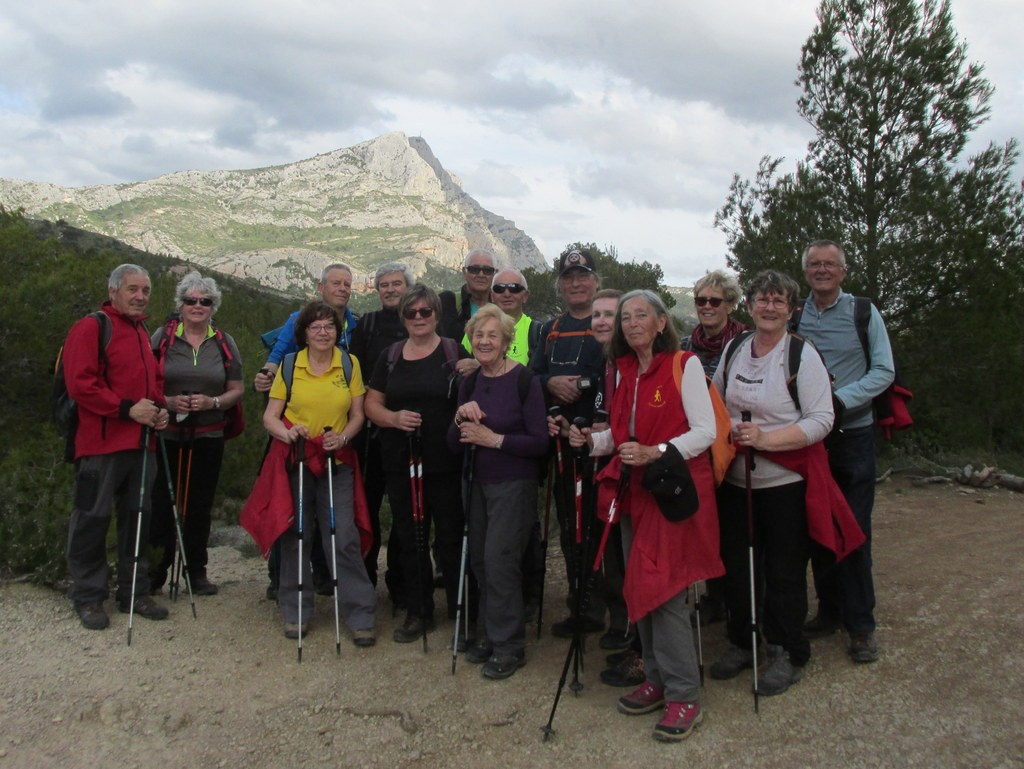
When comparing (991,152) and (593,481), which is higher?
(991,152)

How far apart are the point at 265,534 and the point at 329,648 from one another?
2.67ft

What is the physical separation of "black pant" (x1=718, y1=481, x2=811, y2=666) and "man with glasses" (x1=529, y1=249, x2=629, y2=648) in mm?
777

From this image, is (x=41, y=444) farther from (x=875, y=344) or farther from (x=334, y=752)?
(x=875, y=344)

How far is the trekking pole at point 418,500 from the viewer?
4895mm

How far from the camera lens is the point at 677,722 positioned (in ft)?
11.9

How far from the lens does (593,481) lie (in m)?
4.54

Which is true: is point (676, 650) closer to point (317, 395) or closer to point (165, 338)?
point (317, 395)

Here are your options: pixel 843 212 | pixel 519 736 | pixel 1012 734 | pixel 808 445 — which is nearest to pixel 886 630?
pixel 1012 734

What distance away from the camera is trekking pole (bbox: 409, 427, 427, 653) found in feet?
16.1

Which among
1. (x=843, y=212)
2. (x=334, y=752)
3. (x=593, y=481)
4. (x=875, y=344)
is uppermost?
(x=843, y=212)

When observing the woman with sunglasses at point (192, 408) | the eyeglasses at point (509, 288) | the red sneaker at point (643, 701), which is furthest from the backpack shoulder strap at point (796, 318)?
the woman with sunglasses at point (192, 408)

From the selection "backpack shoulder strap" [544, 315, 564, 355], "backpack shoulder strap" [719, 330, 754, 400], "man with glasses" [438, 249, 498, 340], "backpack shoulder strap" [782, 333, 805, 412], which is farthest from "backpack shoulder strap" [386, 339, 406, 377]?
"backpack shoulder strap" [782, 333, 805, 412]

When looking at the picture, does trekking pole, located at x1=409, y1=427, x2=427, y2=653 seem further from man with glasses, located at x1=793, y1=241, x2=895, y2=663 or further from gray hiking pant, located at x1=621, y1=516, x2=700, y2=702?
man with glasses, located at x1=793, y1=241, x2=895, y2=663

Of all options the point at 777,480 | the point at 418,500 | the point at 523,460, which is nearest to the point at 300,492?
the point at 418,500
